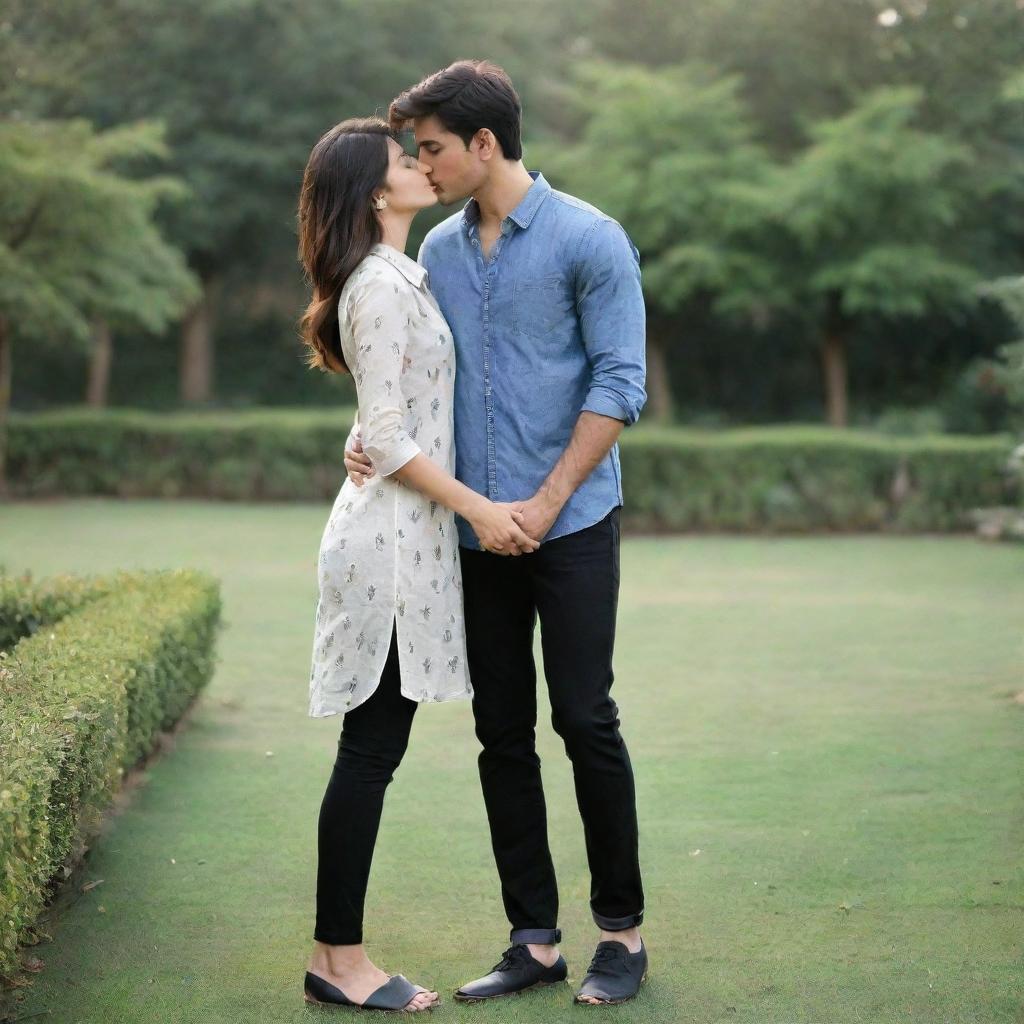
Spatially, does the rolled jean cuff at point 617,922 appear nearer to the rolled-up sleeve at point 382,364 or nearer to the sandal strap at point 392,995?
the sandal strap at point 392,995

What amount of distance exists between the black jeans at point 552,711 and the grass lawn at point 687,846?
0.80ft

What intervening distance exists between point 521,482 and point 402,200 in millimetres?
641

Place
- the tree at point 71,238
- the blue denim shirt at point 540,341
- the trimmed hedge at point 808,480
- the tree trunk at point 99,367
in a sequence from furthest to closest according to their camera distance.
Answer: the tree trunk at point 99,367, the tree at point 71,238, the trimmed hedge at point 808,480, the blue denim shirt at point 540,341

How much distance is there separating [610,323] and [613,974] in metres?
1.39

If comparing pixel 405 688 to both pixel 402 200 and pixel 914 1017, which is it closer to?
pixel 402 200

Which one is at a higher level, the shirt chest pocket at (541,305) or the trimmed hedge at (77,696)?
the shirt chest pocket at (541,305)

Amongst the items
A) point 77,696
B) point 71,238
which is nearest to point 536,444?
point 77,696

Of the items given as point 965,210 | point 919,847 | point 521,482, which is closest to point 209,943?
point 521,482

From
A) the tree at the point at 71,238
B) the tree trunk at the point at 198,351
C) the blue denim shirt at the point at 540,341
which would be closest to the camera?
the blue denim shirt at the point at 540,341

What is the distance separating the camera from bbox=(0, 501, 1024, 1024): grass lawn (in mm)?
3227

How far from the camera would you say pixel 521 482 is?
3.10 meters

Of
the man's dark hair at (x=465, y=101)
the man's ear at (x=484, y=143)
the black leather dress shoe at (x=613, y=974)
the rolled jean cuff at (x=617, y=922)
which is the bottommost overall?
the black leather dress shoe at (x=613, y=974)

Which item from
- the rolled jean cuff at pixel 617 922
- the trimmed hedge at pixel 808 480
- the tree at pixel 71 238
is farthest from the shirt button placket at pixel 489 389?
the tree at pixel 71 238

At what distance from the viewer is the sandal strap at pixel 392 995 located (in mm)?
3066
